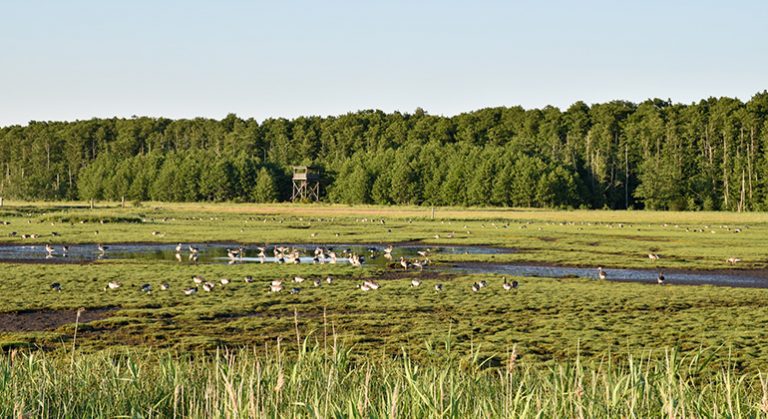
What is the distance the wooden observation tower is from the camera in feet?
332

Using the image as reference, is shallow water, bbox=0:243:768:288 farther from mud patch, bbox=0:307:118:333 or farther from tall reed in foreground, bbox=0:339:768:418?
tall reed in foreground, bbox=0:339:768:418

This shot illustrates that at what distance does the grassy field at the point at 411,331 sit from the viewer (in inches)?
298

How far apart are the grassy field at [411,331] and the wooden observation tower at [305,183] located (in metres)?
66.0

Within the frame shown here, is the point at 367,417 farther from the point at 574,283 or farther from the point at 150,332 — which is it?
the point at 574,283

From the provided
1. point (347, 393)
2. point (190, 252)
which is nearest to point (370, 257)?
point (190, 252)

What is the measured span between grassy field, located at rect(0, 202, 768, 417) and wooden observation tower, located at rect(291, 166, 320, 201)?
66011 mm

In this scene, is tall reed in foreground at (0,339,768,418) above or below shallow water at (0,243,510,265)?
above

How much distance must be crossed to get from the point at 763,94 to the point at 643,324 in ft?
306

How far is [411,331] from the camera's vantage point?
1675 cm

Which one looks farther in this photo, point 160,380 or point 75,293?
point 75,293

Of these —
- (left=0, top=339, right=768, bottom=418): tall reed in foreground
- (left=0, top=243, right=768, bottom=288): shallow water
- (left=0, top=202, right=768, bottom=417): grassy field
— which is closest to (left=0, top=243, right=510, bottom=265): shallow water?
(left=0, top=243, right=768, bottom=288): shallow water

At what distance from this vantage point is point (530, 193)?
88.9 metres

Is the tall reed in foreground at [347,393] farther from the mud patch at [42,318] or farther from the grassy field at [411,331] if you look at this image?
the mud patch at [42,318]

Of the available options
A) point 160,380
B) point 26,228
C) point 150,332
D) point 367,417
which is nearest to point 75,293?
point 150,332
